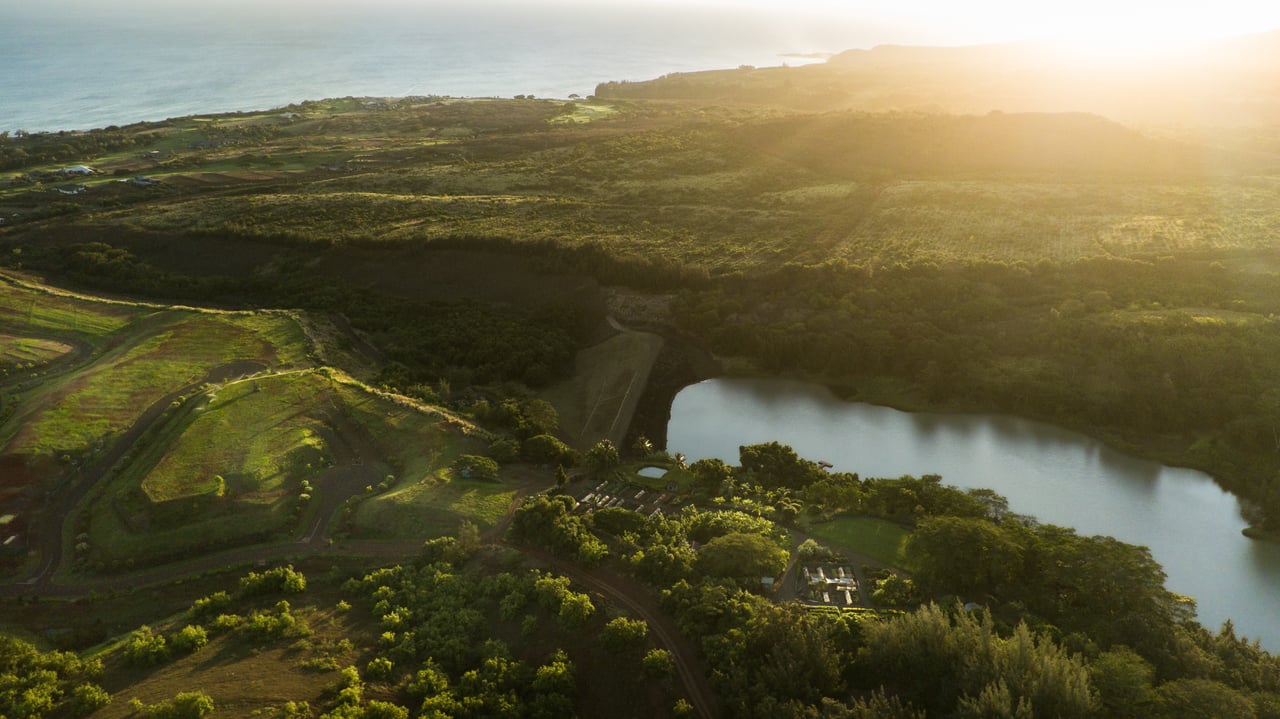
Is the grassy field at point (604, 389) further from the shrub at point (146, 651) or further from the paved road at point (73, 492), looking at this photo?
the shrub at point (146, 651)

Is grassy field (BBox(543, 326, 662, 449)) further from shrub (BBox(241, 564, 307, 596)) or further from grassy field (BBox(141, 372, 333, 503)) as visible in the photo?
shrub (BBox(241, 564, 307, 596))

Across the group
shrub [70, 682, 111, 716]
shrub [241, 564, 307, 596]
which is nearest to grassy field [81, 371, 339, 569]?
shrub [241, 564, 307, 596]

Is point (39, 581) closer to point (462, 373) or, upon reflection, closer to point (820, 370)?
point (462, 373)

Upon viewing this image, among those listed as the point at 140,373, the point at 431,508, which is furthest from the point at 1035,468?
the point at 140,373

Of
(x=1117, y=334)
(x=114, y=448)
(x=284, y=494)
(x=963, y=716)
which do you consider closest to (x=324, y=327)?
(x=114, y=448)

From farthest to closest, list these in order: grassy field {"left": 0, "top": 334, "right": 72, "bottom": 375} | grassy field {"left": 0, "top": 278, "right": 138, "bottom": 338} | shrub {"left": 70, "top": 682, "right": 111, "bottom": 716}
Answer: grassy field {"left": 0, "top": 278, "right": 138, "bottom": 338} → grassy field {"left": 0, "top": 334, "right": 72, "bottom": 375} → shrub {"left": 70, "top": 682, "right": 111, "bottom": 716}

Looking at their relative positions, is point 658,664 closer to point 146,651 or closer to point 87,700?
point 146,651

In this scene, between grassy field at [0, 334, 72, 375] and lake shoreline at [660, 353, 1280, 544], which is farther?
grassy field at [0, 334, 72, 375]
